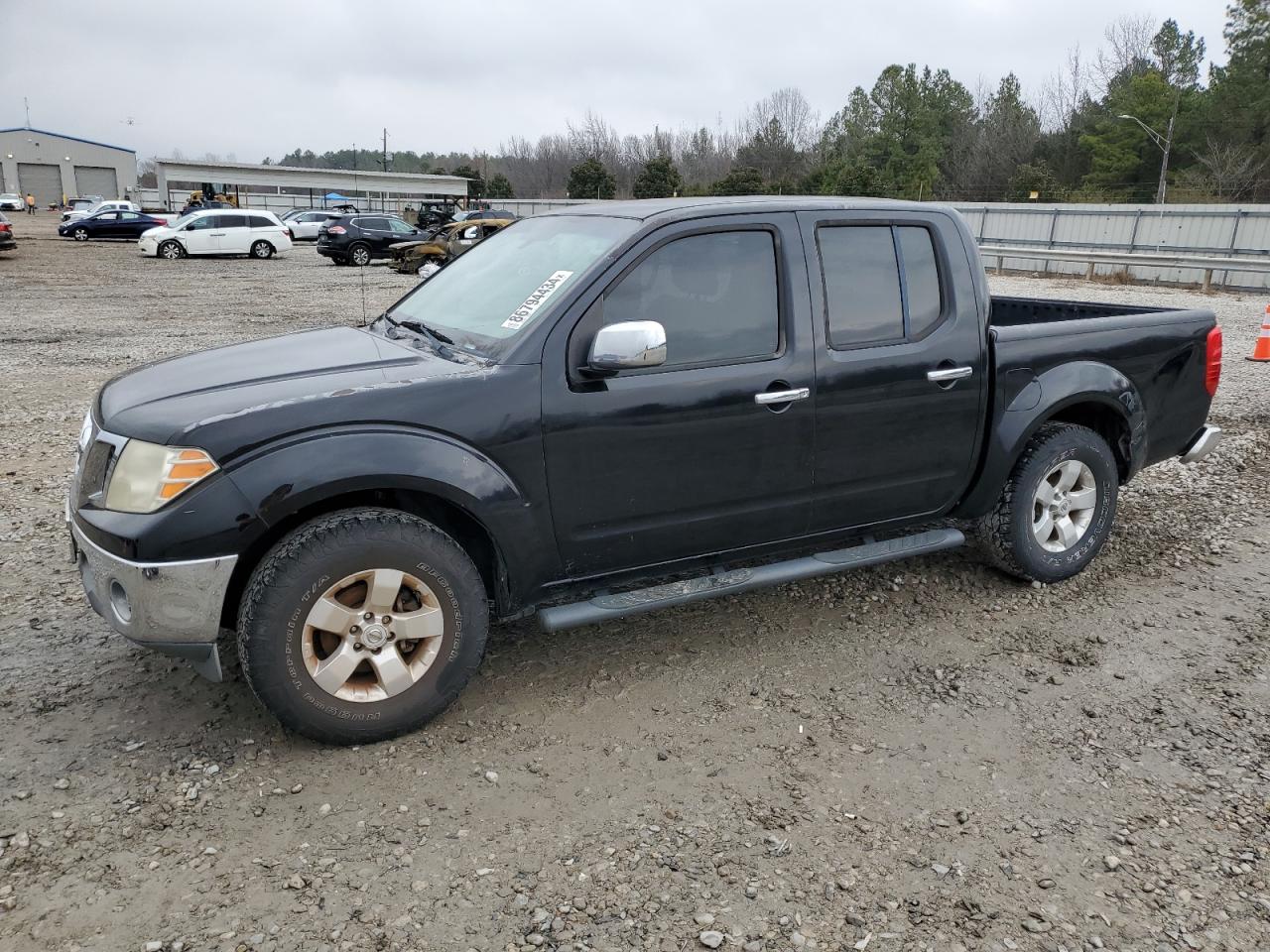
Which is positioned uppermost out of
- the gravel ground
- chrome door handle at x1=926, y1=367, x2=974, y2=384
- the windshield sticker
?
the windshield sticker

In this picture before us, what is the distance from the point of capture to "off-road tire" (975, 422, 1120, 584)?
468cm

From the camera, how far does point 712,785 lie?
3.24m

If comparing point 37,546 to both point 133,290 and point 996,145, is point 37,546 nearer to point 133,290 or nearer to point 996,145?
point 133,290

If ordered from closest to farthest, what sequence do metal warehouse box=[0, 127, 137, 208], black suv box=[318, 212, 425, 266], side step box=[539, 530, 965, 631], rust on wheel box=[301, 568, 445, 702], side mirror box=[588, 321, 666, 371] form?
rust on wheel box=[301, 568, 445, 702], side mirror box=[588, 321, 666, 371], side step box=[539, 530, 965, 631], black suv box=[318, 212, 425, 266], metal warehouse box=[0, 127, 137, 208]

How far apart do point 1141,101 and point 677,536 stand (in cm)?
5904

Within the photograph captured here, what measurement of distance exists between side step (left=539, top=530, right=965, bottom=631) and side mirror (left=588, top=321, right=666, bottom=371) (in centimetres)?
93

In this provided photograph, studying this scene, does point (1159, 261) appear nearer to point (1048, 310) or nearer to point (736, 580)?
point (1048, 310)

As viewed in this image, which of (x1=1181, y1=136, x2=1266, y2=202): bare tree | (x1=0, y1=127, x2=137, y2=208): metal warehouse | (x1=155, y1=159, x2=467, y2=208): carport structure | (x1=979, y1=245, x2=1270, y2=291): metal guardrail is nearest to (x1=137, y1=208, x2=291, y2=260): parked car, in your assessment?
(x1=979, y1=245, x2=1270, y2=291): metal guardrail

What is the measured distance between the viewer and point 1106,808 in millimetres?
3131

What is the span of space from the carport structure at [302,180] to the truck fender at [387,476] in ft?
235

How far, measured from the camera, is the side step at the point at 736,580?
3574mm

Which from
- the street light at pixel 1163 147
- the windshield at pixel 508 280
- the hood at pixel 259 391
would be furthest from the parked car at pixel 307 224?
the hood at pixel 259 391

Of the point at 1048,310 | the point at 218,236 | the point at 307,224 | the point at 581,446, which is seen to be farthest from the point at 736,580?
the point at 307,224

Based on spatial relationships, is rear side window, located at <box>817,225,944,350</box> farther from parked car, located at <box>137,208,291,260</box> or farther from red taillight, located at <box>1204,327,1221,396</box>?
parked car, located at <box>137,208,291,260</box>
